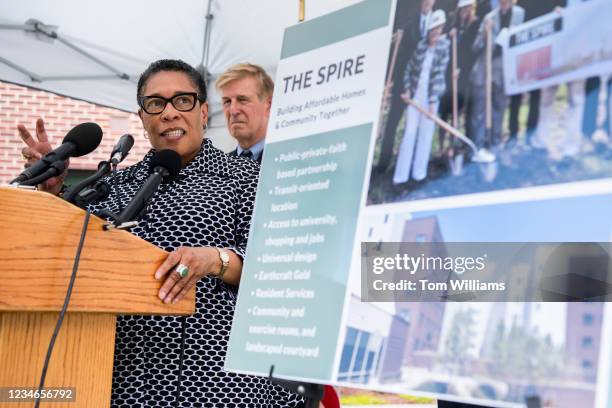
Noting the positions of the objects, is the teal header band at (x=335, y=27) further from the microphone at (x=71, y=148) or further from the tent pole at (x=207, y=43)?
the tent pole at (x=207, y=43)

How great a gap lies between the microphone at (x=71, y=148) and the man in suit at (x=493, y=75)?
0.93 meters

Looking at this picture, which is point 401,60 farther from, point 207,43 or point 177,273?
point 207,43

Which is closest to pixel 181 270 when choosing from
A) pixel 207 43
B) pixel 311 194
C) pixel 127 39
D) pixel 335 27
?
pixel 311 194

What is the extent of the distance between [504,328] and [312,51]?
2.08ft

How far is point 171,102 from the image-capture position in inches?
85.2

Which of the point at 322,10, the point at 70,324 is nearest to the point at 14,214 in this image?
the point at 70,324

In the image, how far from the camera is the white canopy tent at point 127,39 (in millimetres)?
4230

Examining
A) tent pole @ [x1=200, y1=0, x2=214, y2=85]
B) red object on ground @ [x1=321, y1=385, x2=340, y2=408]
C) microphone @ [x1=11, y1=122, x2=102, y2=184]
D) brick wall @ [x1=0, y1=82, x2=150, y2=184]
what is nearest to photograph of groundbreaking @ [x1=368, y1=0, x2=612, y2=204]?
microphone @ [x1=11, y1=122, x2=102, y2=184]

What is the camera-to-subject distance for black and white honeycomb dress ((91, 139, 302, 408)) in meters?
1.87

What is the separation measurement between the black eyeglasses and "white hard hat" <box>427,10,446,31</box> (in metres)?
1.16

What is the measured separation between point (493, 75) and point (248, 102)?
253 centimetres

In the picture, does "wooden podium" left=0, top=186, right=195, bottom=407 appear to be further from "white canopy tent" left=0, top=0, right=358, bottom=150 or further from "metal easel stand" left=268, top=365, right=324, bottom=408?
"white canopy tent" left=0, top=0, right=358, bottom=150

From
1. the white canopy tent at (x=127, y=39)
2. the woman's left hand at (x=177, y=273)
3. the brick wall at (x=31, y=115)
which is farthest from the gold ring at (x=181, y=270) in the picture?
the brick wall at (x=31, y=115)

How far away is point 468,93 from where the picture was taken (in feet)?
3.41
